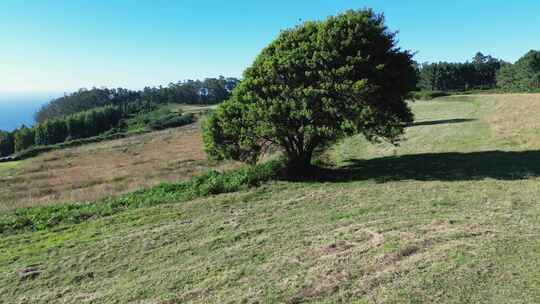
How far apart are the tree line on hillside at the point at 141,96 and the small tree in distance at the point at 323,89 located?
412 feet

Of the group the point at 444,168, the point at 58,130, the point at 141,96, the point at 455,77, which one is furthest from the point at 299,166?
the point at 141,96

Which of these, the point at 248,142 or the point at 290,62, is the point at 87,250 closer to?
the point at 248,142

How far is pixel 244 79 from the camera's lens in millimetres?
17406

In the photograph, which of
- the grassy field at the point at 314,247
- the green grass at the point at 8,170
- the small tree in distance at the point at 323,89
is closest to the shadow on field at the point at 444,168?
the grassy field at the point at 314,247

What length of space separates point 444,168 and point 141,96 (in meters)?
160

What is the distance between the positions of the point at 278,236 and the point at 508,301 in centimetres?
475

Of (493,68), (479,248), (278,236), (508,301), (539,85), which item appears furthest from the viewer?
(493,68)

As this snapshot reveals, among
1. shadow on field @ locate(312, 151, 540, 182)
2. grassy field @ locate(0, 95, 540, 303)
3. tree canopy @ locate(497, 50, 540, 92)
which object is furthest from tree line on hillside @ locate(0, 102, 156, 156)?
tree canopy @ locate(497, 50, 540, 92)

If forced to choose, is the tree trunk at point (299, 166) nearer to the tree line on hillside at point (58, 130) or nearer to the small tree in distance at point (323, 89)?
the small tree in distance at point (323, 89)

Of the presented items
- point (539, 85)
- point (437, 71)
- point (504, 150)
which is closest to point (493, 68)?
point (437, 71)

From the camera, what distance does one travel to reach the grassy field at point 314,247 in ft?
18.6

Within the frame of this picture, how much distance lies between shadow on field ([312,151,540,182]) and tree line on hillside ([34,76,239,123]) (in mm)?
126495

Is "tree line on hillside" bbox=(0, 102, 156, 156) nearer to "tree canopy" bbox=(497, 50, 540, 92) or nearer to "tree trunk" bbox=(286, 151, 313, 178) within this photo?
"tree trunk" bbox=(286, 151, 313, 178)

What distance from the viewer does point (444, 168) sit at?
14.9 meters
